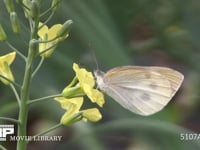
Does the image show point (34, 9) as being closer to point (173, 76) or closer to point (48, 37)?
point (48, 37)

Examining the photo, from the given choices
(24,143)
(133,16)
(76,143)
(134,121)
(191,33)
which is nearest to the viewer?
→ (24,143)

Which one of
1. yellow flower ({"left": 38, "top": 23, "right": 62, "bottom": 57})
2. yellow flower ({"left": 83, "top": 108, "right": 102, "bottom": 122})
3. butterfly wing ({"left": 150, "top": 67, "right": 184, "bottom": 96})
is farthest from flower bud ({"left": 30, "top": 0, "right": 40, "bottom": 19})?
butterfly wing ({"left": 150, "top": 67, "right": 184, "bottom": 96})

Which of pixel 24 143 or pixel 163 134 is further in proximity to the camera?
pixel 163 134

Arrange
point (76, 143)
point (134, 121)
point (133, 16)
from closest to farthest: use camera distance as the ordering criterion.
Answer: point (134, 121) → point (76, 143) → point (133, 16)

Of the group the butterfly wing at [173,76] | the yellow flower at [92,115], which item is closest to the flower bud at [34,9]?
the yellow flower at [92,115]

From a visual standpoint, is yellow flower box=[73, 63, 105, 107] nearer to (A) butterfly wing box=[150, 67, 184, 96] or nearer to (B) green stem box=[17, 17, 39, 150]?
(B) green stem box=[17, 17, 39, 150]

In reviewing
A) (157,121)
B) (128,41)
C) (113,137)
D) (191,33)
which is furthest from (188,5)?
(157,121)

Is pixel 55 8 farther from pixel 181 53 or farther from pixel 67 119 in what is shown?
pixel 181 53
